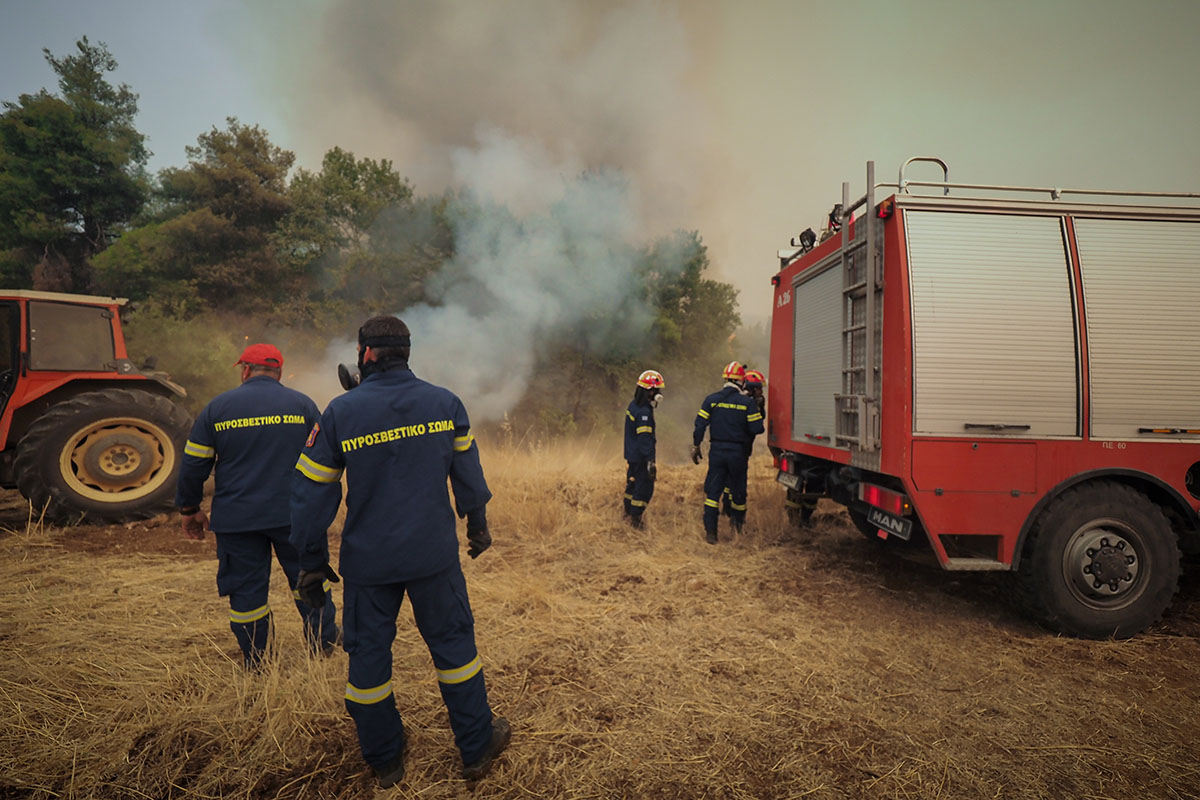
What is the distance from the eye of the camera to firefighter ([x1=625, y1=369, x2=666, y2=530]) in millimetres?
7094

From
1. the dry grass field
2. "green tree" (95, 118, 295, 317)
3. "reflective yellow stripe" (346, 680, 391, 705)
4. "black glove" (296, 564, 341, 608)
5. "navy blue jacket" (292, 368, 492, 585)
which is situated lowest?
the dry grass field

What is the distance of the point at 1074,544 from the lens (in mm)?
3973

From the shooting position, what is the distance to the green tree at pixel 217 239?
611 inches

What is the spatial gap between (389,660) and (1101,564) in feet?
14.4

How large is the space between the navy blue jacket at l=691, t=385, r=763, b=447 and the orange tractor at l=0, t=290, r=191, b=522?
5952 mm

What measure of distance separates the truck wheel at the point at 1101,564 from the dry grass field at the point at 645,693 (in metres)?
0.17

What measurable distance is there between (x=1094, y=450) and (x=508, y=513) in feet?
17.6

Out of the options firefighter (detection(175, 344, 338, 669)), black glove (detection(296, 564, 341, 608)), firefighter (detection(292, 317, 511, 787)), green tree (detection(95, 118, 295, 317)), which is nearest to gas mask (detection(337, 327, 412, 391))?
firefighter (detection(292, 317, 511, 787))

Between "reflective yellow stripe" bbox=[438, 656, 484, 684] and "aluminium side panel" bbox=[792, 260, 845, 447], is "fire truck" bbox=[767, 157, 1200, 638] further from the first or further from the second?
"reflective yellow stripe" bbox=[438, 656, 484, 684]

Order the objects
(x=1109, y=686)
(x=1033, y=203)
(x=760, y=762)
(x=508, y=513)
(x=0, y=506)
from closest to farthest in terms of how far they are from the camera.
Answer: (x=760, y=762), (x=1109, y=686), (x=1033, y=203), (x=508, y=513), (x=0, y=506)

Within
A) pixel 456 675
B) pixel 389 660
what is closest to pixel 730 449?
pixel 456 675

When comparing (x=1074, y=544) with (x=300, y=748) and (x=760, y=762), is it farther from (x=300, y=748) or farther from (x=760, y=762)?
(x=300, y=748)

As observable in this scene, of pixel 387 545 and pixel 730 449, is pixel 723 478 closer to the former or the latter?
pixel 730 449

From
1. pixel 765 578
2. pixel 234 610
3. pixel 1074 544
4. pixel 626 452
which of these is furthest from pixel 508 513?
pixel 1074 544
